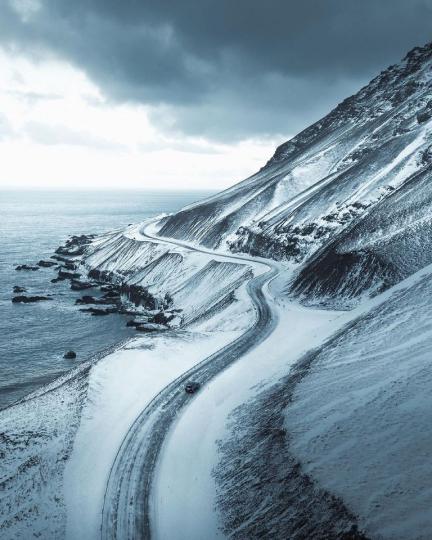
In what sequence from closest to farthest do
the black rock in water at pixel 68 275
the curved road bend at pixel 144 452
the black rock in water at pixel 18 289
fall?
the curved road bend at pixel 144 452 < the black rock in water at pixel 18 289 < the black rock in water at pixel 68 275

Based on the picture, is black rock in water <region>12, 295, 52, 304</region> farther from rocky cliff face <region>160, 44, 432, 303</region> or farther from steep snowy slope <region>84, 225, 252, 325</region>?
rocky cliff face <region>160, 44, 432, 303</region>

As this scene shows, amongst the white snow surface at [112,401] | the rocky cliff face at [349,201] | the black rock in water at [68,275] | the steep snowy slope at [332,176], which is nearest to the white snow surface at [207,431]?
the white snow surface at [112,401]

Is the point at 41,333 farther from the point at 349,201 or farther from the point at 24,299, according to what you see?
the point at 349,201

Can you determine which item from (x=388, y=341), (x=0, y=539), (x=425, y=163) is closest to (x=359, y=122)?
(x=425, y=163)

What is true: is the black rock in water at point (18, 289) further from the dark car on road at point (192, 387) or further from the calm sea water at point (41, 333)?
the dark car on road at point (192, 387)

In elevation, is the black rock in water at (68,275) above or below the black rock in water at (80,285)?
above

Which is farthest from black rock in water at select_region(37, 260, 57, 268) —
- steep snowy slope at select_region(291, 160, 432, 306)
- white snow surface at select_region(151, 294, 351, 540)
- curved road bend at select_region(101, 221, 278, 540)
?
white snow surface at select_region(151, 294, 351, 540)
